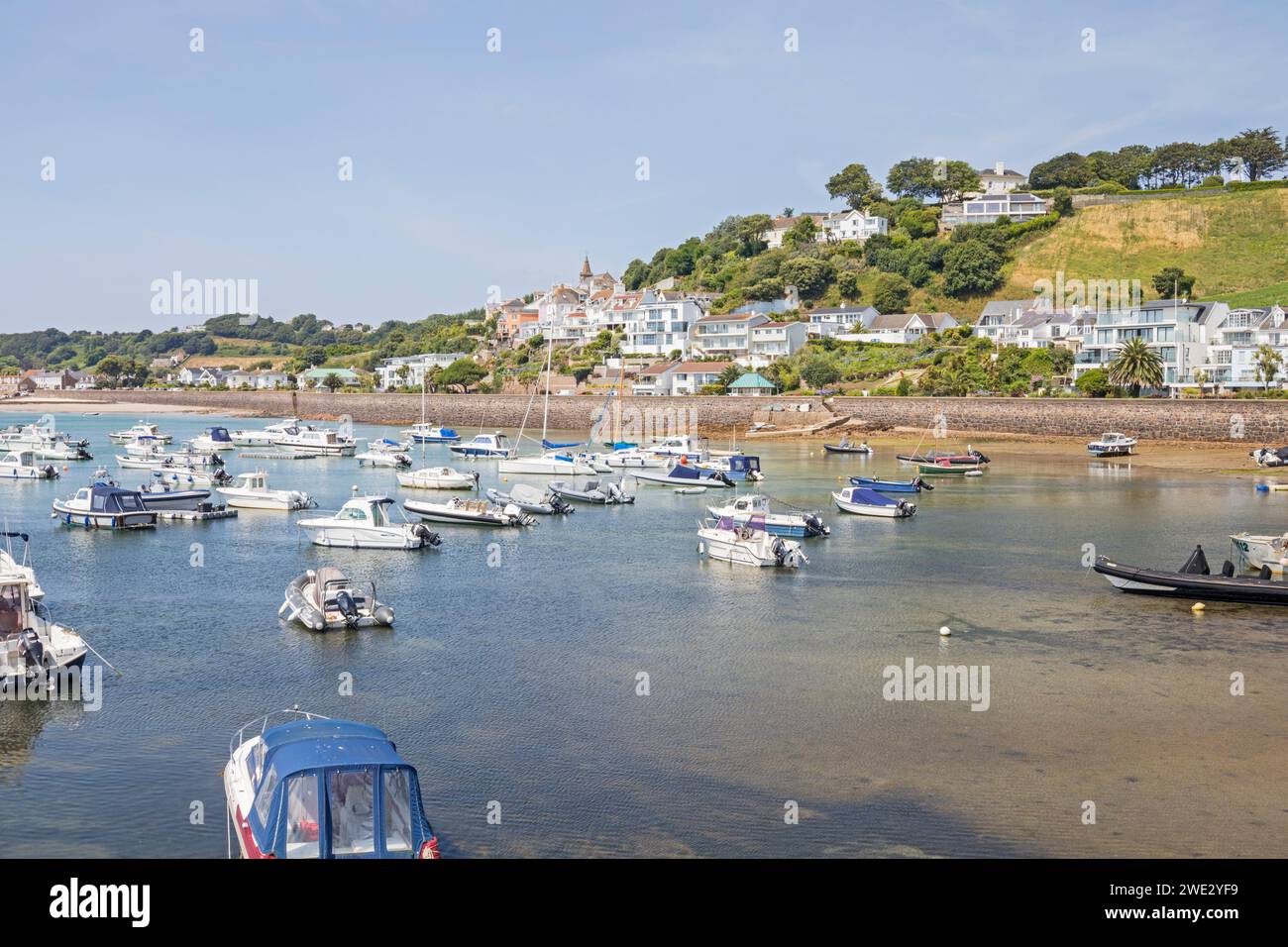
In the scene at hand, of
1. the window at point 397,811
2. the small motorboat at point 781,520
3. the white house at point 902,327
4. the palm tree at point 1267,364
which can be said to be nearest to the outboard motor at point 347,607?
the window at point 397,811

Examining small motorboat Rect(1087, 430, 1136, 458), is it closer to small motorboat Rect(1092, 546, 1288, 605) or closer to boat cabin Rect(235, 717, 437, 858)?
small motorboat Rect(1092, 546, 1288, 605)

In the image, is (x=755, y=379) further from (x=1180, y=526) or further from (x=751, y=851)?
(x=751, y=851)

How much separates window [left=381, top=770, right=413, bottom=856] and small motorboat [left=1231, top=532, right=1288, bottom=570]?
84.6ft

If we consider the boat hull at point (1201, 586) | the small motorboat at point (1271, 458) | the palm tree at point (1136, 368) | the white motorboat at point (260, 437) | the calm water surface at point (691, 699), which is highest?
the palm tree at point (1136, 368)

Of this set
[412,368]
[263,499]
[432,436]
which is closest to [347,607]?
[263,499]

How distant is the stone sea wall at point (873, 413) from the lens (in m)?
67.2

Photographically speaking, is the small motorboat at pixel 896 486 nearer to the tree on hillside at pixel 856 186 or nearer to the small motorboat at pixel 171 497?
the small motorboat at pixel 171 497

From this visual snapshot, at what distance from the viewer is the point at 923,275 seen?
126m

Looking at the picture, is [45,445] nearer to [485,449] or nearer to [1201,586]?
[485,449]

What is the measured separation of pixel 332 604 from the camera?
2309 centimetres

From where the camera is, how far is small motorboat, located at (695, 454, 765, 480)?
5431 cm

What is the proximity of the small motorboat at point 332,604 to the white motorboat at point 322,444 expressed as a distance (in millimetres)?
48938
